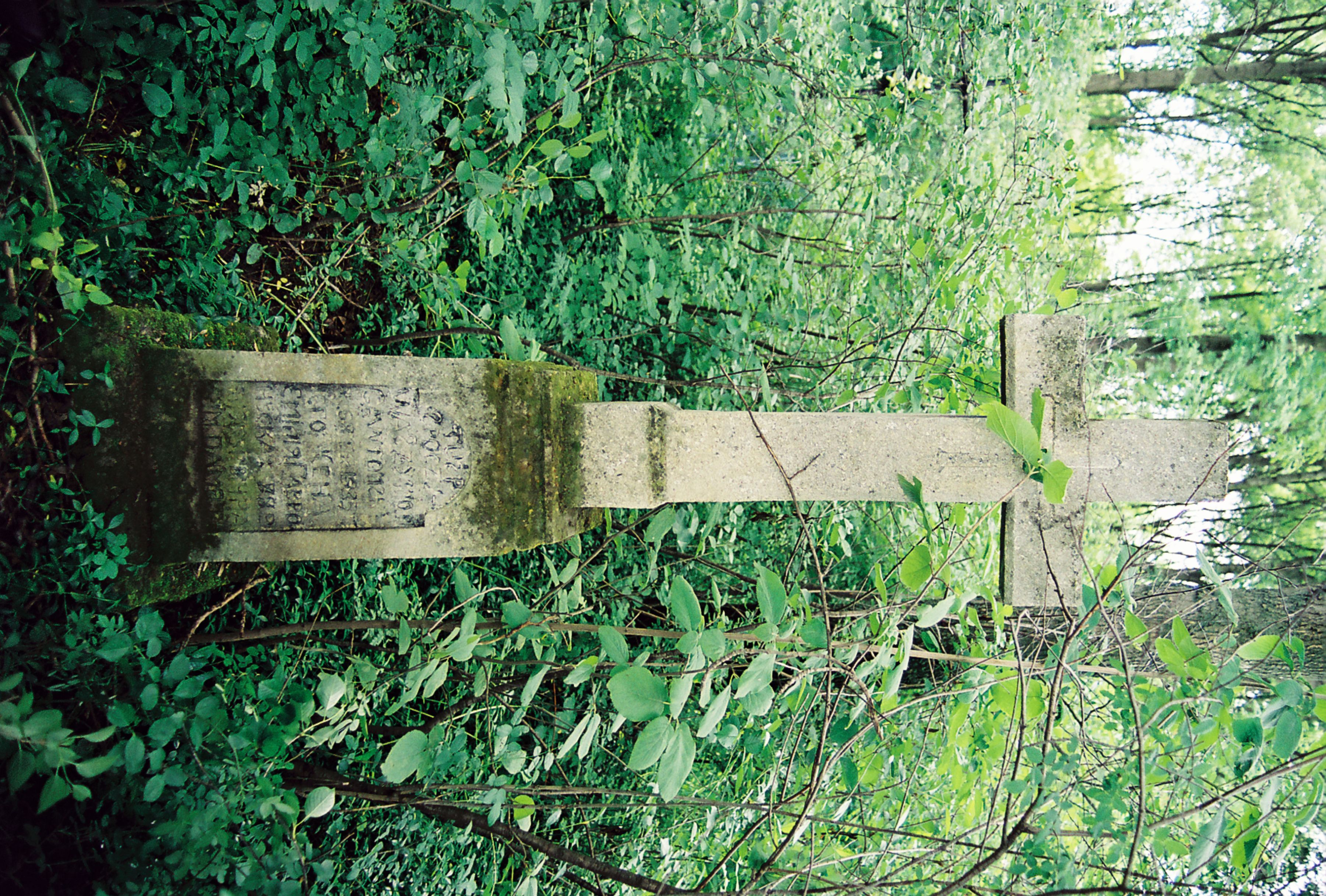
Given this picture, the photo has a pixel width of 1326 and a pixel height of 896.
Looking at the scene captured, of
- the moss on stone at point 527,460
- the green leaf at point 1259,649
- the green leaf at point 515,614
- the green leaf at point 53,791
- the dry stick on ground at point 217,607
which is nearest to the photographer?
the green leaf at point 53,791

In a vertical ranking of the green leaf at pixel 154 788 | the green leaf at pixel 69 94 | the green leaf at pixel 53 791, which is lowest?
the green leaf at pixel 154 788

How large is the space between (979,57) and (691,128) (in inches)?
69.0

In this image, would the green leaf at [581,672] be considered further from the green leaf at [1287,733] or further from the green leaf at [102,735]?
the green leaf at [1287,733]

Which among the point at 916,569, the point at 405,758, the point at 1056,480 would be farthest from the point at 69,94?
the point at 1056,480

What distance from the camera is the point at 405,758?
1.84m

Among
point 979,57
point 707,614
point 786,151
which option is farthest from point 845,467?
point 786,151

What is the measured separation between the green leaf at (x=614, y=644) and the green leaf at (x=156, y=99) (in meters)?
2.18

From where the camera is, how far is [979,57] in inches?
171

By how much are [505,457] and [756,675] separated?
0.99 meters

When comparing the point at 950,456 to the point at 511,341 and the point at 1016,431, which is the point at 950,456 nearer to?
the point at 1016,431

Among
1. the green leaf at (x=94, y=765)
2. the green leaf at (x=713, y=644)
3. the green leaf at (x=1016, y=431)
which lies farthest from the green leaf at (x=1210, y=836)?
the green leaf at (x=94, y=765)

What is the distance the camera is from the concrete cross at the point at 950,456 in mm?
2236

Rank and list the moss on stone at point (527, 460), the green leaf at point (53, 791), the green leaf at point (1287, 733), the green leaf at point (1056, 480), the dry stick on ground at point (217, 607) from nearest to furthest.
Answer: the green leaf at point (53, 791)
the green leaf at point (1287, 733)
the green leaf at point (1056, 480)
the moss on stone at point (527, 460)
the dry stick on ground at point (217, 607)

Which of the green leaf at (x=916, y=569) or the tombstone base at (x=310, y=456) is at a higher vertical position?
the tombstone base at (x=310, y=456)
